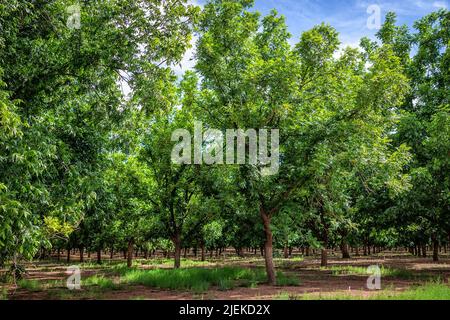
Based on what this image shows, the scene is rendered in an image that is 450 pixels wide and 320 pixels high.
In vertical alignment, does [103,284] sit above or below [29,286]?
above

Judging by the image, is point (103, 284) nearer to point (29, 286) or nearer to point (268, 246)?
point (29, 286)

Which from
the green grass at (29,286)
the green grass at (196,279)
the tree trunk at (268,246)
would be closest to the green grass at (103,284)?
the green grass at (196,279)

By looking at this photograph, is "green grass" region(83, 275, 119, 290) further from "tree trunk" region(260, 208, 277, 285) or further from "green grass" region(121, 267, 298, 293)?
"tree trunk" region(260, 208, 277, 285)

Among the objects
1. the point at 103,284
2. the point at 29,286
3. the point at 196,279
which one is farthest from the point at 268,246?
the point at 29,286

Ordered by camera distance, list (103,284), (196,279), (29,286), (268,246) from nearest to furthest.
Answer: (196,279) < (268,246) < (103,284) < (29,286)

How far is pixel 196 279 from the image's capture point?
17531 mm

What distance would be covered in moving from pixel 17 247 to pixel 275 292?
988 cm

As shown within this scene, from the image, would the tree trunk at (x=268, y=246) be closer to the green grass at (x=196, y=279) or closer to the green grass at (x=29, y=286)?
the green grass at (x=196, y=279)

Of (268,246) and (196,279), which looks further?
(268,246)

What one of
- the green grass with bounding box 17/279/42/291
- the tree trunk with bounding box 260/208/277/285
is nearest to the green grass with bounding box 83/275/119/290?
the green grass with bounding box 17/279/42/291

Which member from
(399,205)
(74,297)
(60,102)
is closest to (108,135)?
(60,102)

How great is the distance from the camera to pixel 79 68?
1120cm

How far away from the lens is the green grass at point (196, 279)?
16.9 m

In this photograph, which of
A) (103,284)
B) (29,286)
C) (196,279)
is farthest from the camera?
(29,286)
